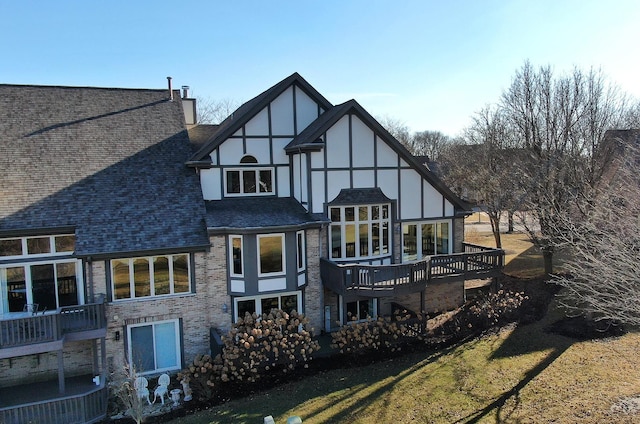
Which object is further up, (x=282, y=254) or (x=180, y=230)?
(x=180, y=230)

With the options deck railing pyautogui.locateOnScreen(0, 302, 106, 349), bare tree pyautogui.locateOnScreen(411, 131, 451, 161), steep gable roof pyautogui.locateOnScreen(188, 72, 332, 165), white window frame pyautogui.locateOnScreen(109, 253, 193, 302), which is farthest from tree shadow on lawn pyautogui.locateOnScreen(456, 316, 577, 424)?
bare tree pyautogui.locateOnScreen(411, 131, 451, 161)

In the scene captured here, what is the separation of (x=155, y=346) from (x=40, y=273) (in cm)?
458

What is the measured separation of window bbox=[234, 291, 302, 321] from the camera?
17.4 metres

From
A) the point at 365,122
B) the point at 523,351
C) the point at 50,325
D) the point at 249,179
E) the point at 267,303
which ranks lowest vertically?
the point at 523,351

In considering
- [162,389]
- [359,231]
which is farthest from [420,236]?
[162,389]

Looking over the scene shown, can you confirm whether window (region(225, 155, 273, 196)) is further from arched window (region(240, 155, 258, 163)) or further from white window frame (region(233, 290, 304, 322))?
white window frame (region(233, 290, 304, 322))

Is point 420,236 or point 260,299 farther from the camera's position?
point 420,236

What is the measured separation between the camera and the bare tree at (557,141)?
2297 centimetres

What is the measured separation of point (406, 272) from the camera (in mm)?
17719

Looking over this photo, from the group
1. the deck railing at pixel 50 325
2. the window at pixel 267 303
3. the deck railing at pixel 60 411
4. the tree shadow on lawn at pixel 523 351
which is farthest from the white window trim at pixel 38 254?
the tree shadow on lawn at pixel 523 351

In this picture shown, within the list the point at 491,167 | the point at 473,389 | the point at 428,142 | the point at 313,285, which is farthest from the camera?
the point at 428,142

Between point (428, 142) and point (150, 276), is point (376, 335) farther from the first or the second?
point (428, 142)

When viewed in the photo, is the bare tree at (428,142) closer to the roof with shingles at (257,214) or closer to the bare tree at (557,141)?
the bare tree at (557,141)

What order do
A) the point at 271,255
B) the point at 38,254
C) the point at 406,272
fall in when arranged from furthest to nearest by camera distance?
the point at 406,272, the point at 271,255, the point at 38,254
